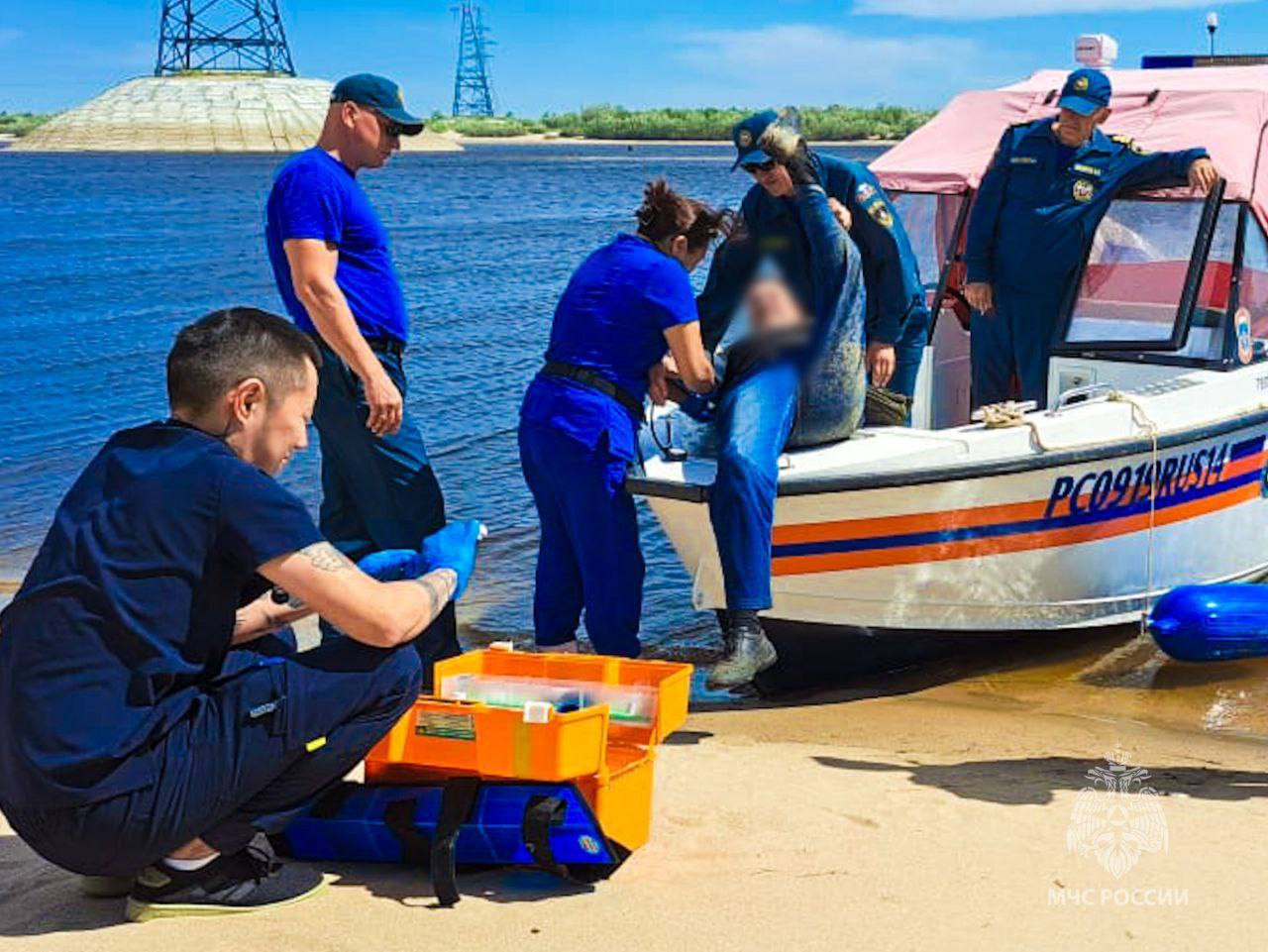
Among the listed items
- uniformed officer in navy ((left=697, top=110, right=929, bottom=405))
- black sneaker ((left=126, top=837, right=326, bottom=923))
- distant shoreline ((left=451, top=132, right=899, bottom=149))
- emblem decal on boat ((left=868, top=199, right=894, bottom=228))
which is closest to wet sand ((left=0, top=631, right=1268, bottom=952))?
black sneaker ((left=126, top=837, right=326, bottom=923))

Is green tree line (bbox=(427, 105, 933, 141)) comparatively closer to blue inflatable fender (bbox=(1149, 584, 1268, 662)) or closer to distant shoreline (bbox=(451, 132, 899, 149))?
distant shoreline (bbox=(451, 132, 899, 149))

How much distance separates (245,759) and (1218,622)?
388 cm

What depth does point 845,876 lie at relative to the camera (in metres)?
4.03

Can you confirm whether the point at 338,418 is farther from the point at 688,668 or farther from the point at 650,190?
the point at 688,668

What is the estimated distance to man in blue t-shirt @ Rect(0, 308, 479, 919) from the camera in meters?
3.36

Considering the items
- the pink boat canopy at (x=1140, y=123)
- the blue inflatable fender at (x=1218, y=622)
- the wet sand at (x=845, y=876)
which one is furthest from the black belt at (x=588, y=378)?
the pink boat canopy at (x=1140, y=123)

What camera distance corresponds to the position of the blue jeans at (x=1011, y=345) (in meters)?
7.42

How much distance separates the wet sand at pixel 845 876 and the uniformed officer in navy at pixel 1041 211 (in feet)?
7.02

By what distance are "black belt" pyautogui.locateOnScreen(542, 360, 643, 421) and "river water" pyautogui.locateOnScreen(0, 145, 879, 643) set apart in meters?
2.88

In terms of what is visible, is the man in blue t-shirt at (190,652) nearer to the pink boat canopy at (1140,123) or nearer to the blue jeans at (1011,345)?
the blue jeans at (1011,345)

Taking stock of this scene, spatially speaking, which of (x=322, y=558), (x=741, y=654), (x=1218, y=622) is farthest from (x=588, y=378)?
(x=1218, y=622)

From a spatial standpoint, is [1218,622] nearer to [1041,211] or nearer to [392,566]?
[1041,211]

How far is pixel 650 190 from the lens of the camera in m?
5.53

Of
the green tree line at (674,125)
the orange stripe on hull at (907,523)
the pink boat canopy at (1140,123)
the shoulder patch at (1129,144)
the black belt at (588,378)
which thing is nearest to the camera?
the black belt at (588,378)
